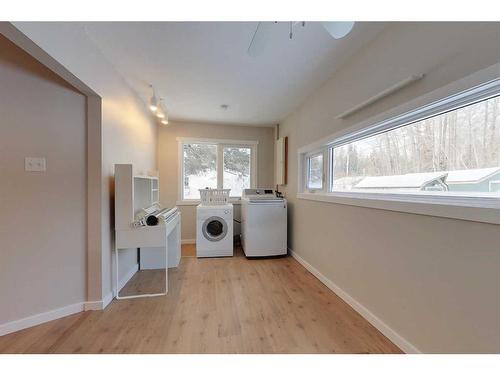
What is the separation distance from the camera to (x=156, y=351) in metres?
1.42

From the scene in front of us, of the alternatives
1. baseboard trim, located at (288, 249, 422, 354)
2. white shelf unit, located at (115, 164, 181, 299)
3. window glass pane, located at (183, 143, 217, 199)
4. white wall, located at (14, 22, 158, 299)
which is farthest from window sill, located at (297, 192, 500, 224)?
window glass pane, located at (183, 143, 217, 199)

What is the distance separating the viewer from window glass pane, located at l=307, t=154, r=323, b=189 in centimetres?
281

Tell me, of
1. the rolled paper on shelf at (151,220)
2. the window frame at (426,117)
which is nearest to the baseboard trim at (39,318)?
the rolled paper on shelf at (151,220)

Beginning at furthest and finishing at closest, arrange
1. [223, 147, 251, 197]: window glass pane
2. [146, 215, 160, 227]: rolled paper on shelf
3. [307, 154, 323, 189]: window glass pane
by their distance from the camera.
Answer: [223, 147, 251, 197]: window glass pane → [307, 154, 323, 189]: window glass pane → [146, 215, 160, 227]: rolled paper on shelf

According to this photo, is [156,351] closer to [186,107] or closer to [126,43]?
[126,43]

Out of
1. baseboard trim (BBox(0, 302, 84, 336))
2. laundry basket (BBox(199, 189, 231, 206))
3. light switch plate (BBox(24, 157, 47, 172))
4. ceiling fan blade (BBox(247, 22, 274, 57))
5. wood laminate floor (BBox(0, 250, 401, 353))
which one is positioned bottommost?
wood laminate floor (BBox(0, 250, 401, 353))

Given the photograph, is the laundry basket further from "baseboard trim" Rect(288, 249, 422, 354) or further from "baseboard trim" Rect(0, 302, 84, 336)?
"baseboard trim" Rect(0, 302, 84, 336)

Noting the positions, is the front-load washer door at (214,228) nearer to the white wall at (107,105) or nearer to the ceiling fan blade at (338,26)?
the white wall at (107,105)

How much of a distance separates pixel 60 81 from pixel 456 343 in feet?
10.6

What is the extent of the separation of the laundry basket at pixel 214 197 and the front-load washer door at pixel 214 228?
1.05 ft

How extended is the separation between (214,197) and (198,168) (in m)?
0.92

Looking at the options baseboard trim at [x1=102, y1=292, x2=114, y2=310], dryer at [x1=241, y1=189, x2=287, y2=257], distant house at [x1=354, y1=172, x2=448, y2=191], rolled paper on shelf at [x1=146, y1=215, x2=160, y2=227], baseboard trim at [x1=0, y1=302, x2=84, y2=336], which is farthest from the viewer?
dryer at [x1=241, y1=189, x2=287, y2=257]

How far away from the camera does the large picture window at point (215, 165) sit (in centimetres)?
415
